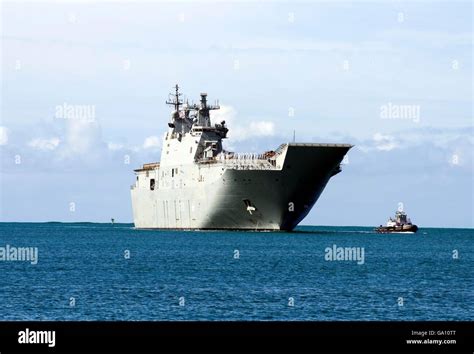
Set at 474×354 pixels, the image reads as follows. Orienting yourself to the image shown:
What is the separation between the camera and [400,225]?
5027 inches

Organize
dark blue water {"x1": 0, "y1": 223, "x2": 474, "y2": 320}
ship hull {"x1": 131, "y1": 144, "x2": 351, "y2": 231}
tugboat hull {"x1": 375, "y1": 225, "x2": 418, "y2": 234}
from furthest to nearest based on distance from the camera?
tugboat hull {"x1": 375, "y1": 225, "x2": 418, "y2": 234}
ship hull {"x1": 131, "y1": 144, "x2": 351, "y2": 231}
dark blue water {"x1": 0, "y1": 223, "x2": 474, "y2": 320}

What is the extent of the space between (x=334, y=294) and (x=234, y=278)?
318 inches

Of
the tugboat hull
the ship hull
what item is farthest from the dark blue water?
the tugboat hull

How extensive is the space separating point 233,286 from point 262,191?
128 feet

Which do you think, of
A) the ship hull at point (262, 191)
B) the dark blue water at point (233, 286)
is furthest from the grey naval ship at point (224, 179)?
the dark blue water at point (233, 286)

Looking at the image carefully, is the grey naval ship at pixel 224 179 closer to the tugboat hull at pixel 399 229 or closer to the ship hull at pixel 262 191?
the ship hull at pixel 262 191

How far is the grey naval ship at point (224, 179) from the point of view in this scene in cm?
8156

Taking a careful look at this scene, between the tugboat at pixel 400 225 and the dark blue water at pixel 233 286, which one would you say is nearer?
the dark blue water at pixel 233 286

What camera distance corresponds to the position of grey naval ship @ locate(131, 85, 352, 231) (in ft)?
268

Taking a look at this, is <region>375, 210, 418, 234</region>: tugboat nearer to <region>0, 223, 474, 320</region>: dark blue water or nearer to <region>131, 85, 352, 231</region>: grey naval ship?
<region>131, 85, 352, 231</region>: grey naval ship

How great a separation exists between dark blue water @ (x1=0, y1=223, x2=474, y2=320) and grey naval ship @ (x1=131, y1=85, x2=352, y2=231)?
10.7 meters

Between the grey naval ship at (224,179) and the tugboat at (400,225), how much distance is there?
34276 mm
